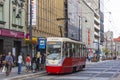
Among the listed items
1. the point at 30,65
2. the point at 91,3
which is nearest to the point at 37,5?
the point at 30,65

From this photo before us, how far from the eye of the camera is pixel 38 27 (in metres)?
57.8

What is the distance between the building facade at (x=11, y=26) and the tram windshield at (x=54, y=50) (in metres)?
6.14

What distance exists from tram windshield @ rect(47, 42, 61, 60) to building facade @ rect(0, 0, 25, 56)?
6140 millimetres

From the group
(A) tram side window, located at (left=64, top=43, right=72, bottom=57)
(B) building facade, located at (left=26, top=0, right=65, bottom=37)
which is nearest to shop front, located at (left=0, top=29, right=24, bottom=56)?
(B) building facade, located at (left=26, top=0, right=65, bottom=37)

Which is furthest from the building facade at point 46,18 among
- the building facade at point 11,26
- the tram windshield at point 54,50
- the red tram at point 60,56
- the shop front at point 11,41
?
the tram windshield at point 54,50

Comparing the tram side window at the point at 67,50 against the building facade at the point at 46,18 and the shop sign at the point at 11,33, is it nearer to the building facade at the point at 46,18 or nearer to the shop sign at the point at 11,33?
the shop sign at the point at 11,33

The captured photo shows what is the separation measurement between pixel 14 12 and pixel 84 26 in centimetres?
6738

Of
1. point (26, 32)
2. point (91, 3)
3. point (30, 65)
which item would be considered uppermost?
point (91, 3)

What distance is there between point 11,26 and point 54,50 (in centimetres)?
1203

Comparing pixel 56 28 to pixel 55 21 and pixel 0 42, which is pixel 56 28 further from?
pixel 0 42

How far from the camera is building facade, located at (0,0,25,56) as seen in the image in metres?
42.3

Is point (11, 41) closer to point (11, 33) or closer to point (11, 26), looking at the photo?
point (11, 33)

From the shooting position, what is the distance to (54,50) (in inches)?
1358

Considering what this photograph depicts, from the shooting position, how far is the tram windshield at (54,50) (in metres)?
34.0
